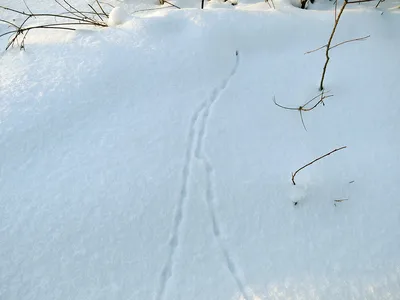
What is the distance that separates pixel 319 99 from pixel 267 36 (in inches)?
23.6

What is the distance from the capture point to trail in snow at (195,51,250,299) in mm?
1473

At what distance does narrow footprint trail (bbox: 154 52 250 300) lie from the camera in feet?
4.81

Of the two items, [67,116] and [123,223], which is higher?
[67,116]

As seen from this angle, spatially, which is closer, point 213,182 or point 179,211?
point 179,211

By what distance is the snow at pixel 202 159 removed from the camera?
4.78 ft

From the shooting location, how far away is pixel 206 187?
1.73 meters

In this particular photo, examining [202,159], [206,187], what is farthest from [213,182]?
[202,159]

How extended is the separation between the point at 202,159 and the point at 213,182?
150mm

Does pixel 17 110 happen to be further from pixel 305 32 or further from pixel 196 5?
pixel 305 32

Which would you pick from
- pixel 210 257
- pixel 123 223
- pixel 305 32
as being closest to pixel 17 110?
pixel 123 223

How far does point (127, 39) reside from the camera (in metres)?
2.30

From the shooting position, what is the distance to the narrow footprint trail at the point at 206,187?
4.81 feet

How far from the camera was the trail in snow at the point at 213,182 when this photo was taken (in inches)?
58.0

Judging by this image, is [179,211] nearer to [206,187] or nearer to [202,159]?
[206,187]
